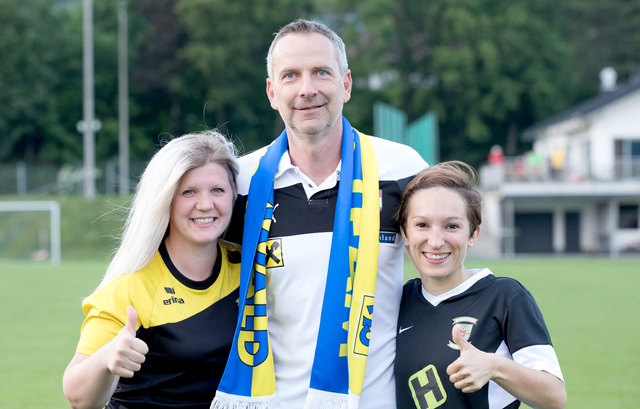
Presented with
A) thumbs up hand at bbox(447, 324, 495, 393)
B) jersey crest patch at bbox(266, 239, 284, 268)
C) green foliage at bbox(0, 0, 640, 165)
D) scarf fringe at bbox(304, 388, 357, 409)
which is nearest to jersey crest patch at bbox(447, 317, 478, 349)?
thumbs up hand at bbox(447, 324, 495, 393)

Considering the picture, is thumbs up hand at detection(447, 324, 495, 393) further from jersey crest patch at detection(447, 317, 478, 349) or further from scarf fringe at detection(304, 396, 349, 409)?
scarf fringe at detection(304, 396, 349, 409)

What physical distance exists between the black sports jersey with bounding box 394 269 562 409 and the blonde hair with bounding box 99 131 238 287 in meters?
1.10

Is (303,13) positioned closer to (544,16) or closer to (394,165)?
(544,16)

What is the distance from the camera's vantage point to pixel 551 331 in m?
10.7

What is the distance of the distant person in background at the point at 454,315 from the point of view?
3.00 meters

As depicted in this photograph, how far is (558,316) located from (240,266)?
31.9ft

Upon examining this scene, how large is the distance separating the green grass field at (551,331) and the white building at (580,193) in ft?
45.7

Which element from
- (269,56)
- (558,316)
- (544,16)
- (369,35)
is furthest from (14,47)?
(269,56)

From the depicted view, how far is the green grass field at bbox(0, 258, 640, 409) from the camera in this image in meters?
7.12

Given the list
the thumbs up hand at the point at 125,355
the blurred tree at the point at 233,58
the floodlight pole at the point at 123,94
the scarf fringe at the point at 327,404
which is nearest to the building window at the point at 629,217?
the blurred tree at the point at 233,58

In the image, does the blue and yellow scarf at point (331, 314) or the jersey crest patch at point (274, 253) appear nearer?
the blue and yellow scarf at point (331, 314)

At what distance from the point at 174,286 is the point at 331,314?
0.65 m

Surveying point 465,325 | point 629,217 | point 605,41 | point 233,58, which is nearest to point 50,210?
point 233,58

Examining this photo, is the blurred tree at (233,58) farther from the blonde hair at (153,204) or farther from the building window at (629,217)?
the blonde hair at (153,204)
